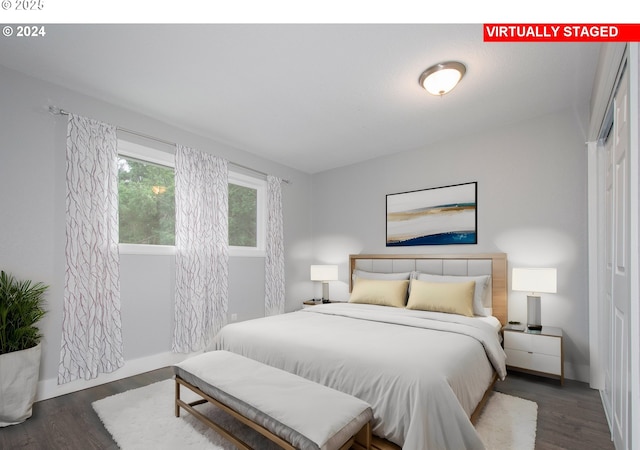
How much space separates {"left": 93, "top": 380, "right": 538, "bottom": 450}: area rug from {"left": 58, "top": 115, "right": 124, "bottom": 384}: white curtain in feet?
1.50

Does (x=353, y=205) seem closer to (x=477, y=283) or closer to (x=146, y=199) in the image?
(x=477, y=283)

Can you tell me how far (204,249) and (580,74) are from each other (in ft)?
12.9

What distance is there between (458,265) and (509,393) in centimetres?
139

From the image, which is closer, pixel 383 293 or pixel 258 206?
pixel 383 293

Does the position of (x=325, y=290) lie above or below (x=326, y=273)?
below

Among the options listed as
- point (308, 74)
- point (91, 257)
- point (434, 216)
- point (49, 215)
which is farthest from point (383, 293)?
point (49, 215)

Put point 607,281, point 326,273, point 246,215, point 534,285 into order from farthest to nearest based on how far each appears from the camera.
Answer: point 326,273
point 246,215
point 534,285
point 607,281

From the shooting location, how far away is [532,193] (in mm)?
3260

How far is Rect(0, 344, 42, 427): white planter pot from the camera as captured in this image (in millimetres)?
2109

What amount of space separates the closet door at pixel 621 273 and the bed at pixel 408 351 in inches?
26.5

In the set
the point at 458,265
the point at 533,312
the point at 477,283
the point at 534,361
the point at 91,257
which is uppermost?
the point at 91,257

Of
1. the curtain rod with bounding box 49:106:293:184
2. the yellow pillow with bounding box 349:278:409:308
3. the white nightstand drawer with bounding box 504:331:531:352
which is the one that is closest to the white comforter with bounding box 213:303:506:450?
the white nightstand drawer with bounding box 504:331:531:352

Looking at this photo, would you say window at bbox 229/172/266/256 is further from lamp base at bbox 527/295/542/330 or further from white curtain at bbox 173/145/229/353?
lamp base at bbox 527/295/542/330
